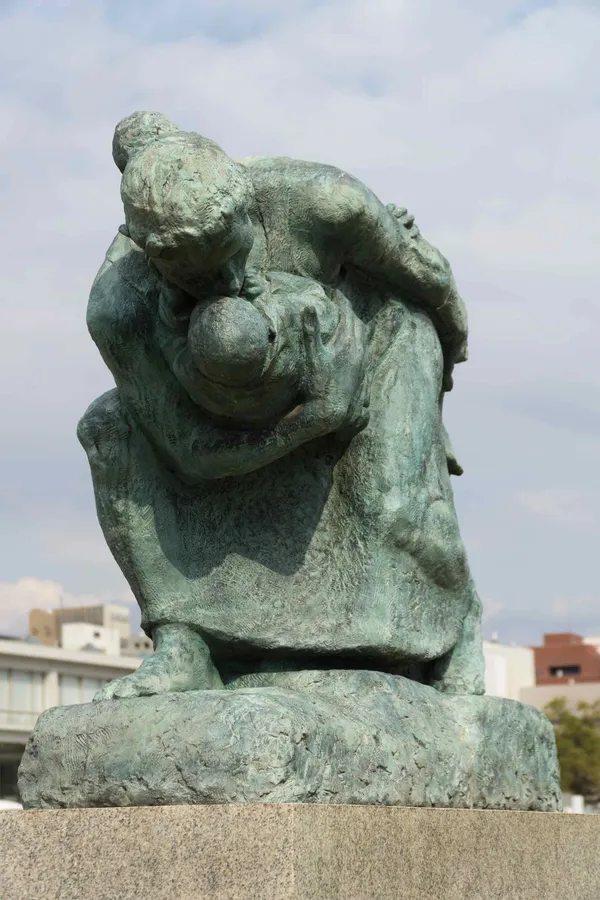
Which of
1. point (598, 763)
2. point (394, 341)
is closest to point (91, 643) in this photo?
point (598, 763)

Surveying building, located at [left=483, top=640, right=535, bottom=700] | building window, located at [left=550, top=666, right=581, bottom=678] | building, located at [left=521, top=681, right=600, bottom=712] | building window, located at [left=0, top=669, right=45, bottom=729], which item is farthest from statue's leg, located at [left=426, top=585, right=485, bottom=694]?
building window, located at [left=550, top=666, right=581, bottom=678]

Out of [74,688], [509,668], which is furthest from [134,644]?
[74,688]

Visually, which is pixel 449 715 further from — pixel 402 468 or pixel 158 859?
pixel 158 859

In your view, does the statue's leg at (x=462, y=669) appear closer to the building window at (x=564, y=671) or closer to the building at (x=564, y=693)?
the building at (x=564, y=693)

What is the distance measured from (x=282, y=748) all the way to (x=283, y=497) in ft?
3.47

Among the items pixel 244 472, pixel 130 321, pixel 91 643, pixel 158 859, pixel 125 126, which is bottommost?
pixel 158 859

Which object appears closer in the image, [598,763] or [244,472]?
[244,472]

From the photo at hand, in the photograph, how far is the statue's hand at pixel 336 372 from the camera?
14.6 ft

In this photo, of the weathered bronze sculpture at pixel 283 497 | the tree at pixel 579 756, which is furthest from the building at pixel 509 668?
the weathered bronze sculpture at pixel 283 497

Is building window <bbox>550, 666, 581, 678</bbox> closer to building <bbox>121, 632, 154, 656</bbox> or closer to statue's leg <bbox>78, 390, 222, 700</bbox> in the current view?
building <bbox>121, 632, 154, 656</bbox>

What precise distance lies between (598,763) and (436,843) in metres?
41.6

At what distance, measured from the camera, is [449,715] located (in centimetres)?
479

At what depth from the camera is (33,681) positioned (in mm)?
37750

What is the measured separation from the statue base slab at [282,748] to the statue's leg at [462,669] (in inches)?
7.2
